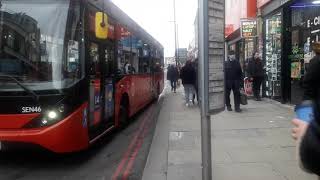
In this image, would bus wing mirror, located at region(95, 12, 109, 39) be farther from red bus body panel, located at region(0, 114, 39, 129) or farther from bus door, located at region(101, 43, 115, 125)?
red bus body panel, located at region(0, 114, 39, 129)

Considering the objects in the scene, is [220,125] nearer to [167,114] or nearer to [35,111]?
[167,114]

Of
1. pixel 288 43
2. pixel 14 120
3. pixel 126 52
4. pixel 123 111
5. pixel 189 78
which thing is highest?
pixel 288 43

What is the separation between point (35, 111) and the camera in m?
7.37

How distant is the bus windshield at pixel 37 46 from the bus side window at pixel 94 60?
1.99 feet

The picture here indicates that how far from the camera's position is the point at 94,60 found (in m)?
8.71

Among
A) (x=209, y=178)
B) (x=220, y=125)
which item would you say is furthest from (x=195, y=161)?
(x=220, y=125)

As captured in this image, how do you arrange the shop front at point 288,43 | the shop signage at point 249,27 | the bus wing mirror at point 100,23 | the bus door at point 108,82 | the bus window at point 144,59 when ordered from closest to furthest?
the bus wing mirror at point 100,23 → the bus door at point 108,82 → the shop front at point 288,43 → the bus window at point 144,59 → the shop signage at point 249,27

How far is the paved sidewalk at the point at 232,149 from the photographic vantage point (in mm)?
7051

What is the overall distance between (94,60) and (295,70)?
8068mm

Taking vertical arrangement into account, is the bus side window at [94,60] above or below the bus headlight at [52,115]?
above

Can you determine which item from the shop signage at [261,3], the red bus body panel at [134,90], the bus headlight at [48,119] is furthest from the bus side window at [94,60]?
the shop signage at [261,3]

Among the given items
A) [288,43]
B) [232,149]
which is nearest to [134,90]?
[232,149]

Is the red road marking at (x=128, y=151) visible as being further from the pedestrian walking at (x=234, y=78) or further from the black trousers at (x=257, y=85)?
the black trousers at (x=257, y=85)

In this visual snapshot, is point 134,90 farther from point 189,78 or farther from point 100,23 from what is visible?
point 100,23
